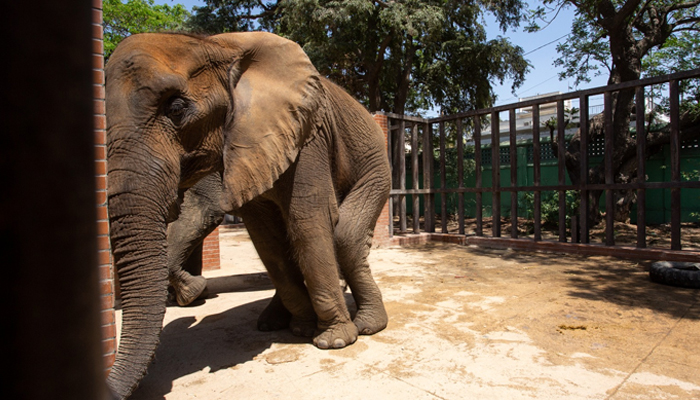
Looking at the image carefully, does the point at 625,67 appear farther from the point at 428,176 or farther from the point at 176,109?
the point at 176,109

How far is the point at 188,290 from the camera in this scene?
504 cm

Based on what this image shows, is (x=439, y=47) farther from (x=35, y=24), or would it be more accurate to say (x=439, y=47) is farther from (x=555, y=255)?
(x=35, y=24)

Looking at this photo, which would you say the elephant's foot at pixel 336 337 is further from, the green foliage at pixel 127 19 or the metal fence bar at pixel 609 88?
the green foliage at pixel 127 19

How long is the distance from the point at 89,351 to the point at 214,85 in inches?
102

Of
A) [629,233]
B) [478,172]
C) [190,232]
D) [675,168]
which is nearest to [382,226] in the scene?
[478,172]

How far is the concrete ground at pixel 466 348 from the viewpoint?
2.91m

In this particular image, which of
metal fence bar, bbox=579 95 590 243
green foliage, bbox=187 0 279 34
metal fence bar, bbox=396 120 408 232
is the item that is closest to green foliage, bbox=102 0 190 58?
green foliage, bbox=187 0 279 34

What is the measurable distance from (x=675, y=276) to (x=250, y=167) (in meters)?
5.70

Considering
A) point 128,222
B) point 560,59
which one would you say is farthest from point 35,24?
point 560,59

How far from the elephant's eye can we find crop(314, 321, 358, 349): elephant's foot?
6.87ft

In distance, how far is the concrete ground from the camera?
2.91 metres

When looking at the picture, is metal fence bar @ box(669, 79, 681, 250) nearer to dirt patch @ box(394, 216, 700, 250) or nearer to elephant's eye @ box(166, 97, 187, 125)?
dirt patch @ box(394, 216, 700, 250)

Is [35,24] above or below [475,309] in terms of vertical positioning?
above

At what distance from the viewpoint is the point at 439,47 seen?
16.4m
